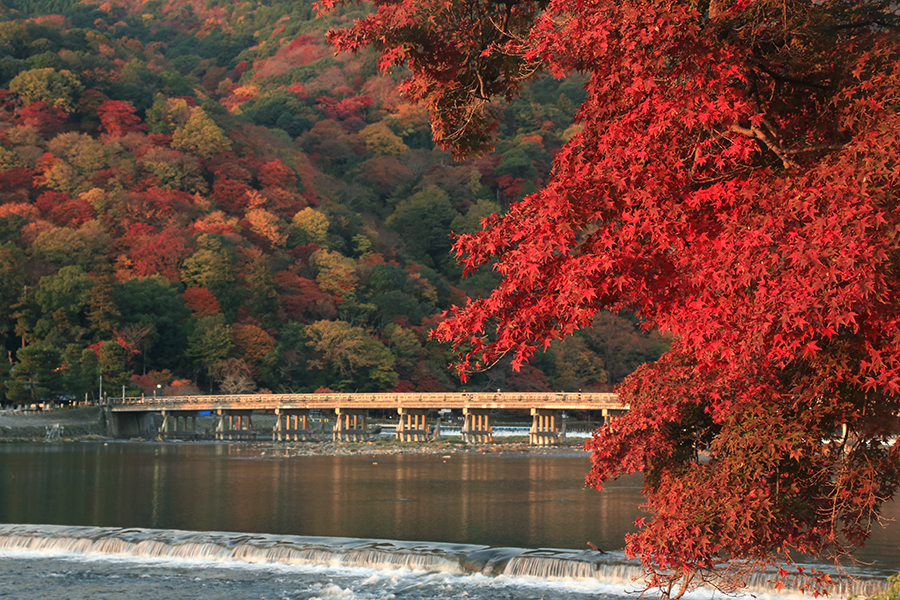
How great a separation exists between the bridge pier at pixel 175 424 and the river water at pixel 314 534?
22.7 meters

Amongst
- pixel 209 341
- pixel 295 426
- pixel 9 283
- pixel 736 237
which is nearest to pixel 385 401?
pixel 295 426

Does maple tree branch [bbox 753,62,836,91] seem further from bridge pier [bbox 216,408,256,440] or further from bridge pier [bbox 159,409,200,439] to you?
bridge pier [bbox 159,409,200,439]

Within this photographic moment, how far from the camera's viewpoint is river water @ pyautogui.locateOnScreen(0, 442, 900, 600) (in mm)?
14297

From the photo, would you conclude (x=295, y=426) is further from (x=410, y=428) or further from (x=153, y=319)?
(x=153, y=319)

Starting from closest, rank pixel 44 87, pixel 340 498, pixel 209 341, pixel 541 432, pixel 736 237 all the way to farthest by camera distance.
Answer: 1. pixel 736 237
2. pixel 340 498
3. pixel 541 432
4. pixel 209 341
5. pixel 44 87

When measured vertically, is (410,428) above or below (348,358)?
below

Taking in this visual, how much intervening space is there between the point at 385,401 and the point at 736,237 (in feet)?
155

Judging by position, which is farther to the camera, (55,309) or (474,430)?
(55,309)

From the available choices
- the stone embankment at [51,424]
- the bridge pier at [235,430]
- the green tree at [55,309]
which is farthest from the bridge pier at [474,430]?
the green tree at [55,309]

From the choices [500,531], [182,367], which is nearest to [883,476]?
[500,531]

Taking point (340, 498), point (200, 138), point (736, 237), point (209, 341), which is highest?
point (200, 138)

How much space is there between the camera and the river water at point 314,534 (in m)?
14.3

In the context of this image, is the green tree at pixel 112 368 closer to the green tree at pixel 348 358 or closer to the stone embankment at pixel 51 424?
the stone embankment at pixel 51 424

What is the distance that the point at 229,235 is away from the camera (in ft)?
230
